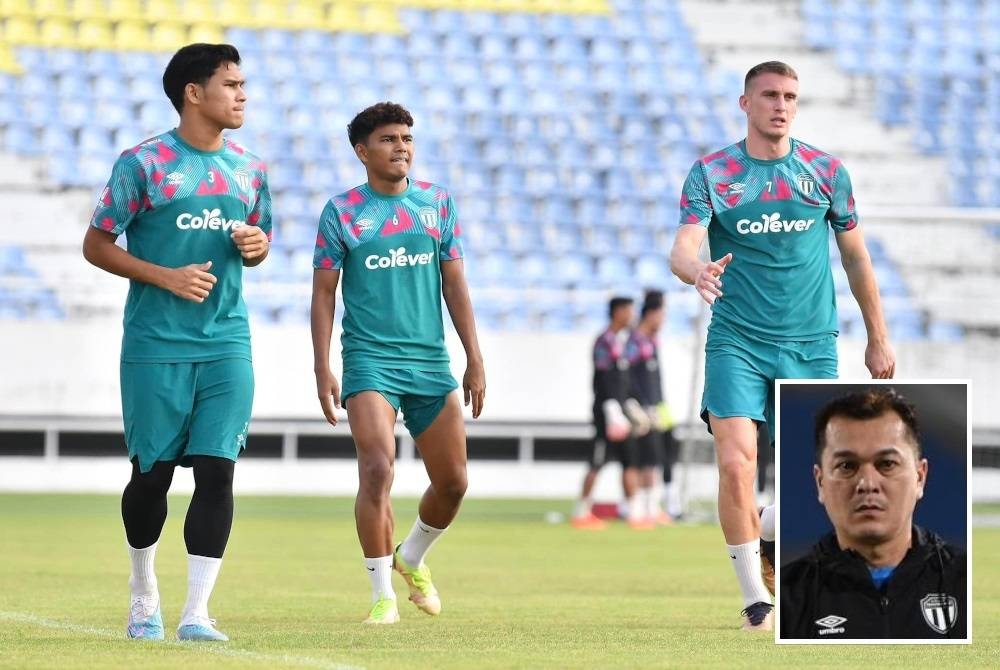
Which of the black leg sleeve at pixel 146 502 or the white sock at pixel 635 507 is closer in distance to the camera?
the black leg sleeve at pixel 146 502

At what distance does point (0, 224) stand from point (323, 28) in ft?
16.6

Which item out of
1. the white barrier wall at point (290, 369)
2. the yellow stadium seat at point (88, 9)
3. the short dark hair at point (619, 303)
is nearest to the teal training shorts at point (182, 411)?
the short dark hair at point (619, 303)

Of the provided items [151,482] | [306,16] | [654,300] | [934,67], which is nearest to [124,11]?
[306,16]

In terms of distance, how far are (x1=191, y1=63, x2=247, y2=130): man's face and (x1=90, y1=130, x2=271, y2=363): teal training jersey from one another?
14 centimetres

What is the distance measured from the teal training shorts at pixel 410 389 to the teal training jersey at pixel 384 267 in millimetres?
38

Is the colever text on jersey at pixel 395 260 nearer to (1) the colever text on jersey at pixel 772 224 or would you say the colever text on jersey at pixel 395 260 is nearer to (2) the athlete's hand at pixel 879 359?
(1) the colever text on jersey at pixel 772 224

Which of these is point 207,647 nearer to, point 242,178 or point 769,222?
point 242,178

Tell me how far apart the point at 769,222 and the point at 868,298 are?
1.68 feet

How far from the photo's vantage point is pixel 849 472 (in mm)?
5738

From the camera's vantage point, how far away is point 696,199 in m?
7.43

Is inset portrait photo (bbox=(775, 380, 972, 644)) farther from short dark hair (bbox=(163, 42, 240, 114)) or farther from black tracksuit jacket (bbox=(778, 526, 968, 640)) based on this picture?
short dark hair (bbox=(163, 42, 240, 114))

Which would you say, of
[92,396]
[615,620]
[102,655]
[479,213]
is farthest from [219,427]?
[479,213]

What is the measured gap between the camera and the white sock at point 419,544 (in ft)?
27.4

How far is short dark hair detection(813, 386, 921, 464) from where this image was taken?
5.83m
